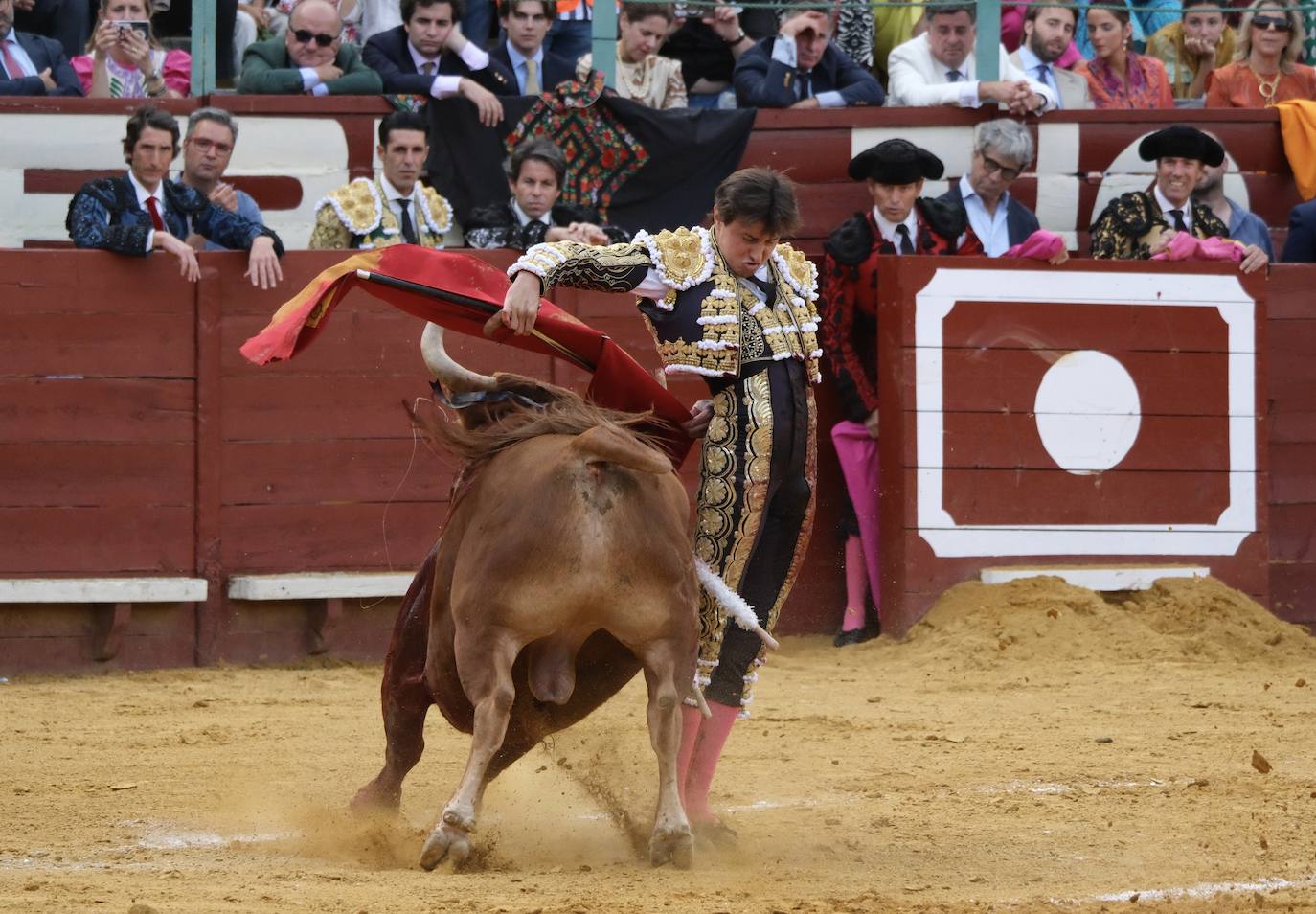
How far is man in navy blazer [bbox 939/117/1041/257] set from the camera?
6.87m

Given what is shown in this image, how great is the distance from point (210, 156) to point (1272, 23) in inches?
175

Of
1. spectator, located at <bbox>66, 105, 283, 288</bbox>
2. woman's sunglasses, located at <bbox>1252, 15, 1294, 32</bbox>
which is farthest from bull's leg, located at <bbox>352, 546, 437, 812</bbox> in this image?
woman's sunglasses, located at <bbox>1252, 15, 1294, 32</bbox>

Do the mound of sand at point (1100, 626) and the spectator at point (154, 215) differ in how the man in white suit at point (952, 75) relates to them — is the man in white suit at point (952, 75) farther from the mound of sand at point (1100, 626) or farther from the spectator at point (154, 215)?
the spectator at point (154, 215)

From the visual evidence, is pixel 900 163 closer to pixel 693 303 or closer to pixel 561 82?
pixel 561 82

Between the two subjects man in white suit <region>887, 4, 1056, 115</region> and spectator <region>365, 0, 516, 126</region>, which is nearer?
spectator <region>365, 0, 516, 126</region>

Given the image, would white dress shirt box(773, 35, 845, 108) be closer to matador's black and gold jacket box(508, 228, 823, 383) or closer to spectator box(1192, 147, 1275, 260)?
spectator box(1192, 147, 1275, 260)

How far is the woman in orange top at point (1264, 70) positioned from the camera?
7785mm

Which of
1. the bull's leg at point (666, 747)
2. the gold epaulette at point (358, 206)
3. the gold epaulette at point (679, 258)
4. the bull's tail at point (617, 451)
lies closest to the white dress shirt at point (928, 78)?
the gold epaulette at point (358, 206)

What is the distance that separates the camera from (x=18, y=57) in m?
7.05

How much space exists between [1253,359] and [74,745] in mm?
4482

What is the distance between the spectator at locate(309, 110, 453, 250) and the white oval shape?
2.34 m

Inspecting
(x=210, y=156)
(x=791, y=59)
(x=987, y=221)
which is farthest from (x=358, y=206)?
(x=987, y=221)

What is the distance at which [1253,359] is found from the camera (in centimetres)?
697

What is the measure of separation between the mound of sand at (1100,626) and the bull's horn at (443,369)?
2962mm
